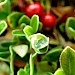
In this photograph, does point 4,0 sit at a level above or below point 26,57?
above

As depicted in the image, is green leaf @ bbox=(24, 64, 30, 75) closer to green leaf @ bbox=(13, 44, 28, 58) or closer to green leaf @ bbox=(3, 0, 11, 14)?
green leaf @ bbox=(13, 44, 28, 58)

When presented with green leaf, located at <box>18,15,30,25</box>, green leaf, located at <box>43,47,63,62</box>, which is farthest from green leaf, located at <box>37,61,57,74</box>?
green leaf, located at <box>18,15,30,25</box>

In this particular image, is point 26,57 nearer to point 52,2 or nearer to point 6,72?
point 6,72

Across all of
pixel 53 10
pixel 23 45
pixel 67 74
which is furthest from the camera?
pixel 53 10

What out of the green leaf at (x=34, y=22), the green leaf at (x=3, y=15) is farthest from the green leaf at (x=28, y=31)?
the green leaf at (x=3, y=15)

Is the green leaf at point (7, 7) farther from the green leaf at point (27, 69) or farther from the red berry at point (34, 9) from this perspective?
the green leaf at point (27, 69)

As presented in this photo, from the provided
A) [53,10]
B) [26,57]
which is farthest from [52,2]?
[26,57]

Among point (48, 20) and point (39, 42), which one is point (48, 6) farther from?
point (39, 42)
